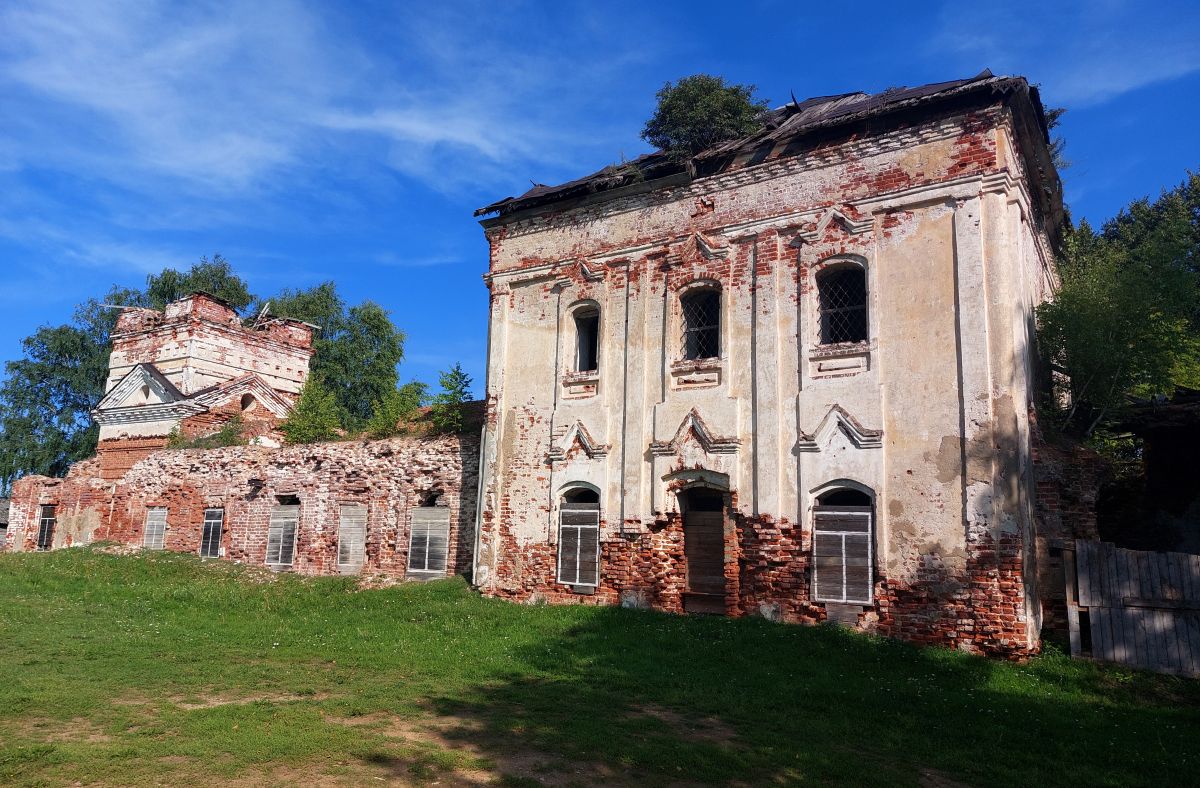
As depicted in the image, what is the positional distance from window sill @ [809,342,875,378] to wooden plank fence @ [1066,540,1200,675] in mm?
3837

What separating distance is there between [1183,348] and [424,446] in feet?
46.2

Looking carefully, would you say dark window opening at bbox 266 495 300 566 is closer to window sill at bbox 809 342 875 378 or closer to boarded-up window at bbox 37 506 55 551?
boarded-up window at bbox 37 506 55 551

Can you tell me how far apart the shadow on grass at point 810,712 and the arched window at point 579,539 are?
2.51 metres

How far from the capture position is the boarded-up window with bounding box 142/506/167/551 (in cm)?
2194

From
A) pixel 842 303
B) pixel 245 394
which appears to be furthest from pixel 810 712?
pixel 245 394

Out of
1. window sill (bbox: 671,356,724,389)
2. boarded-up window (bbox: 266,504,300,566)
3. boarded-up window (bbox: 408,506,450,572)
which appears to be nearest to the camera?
window sill (bbox: 671,356,724,389)

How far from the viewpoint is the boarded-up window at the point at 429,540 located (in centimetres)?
1739

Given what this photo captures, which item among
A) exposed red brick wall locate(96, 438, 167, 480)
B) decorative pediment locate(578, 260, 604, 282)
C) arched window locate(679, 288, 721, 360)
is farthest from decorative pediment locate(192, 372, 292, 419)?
arched window locate(679, 288, 721, 360)

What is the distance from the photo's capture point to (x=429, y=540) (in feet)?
57.6

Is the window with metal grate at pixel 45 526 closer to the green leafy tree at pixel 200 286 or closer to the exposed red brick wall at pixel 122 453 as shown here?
the exposed red brick wall at pixel 122 453

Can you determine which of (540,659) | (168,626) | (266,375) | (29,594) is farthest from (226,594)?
(266,375)

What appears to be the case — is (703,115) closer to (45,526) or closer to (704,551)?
(704,551)

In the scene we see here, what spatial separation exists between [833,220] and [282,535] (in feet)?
46.1

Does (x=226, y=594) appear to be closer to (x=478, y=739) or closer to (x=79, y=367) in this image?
(x=478, y=739)
